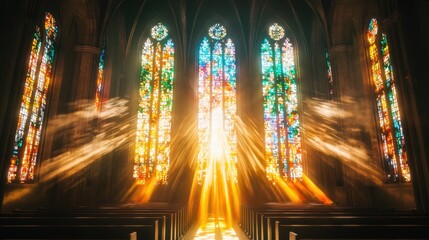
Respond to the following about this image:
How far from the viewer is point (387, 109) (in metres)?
10.6

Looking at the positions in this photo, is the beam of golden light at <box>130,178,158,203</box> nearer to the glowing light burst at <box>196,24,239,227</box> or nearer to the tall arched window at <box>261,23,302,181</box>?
the glowing light burst at <box>196,24,239,227</box>

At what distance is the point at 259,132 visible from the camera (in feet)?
47.1

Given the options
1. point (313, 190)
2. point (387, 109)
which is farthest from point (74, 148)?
point (387, 109)

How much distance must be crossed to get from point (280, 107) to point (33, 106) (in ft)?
33.9

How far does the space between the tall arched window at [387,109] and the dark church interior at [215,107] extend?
5cm

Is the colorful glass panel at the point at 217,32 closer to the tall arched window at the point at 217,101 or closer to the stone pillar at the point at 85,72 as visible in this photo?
the tall arched window at the point at 217,101

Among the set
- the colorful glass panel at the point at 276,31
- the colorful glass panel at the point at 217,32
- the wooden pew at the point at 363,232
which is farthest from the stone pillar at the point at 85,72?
the wooden pew at the point at 363,232

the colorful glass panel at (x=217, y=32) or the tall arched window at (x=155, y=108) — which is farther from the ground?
the colorful glass panel at (x=217, y=32)

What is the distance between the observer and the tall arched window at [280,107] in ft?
47.1

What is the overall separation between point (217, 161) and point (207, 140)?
110cm

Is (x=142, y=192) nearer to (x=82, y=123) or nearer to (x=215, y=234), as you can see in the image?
(x=82, y=123)

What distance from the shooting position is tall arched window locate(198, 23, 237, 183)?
1465cm

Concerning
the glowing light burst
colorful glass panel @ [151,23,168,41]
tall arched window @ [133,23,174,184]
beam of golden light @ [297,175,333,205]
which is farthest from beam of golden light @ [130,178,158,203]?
colorful glass panel @ [151,23,168,41]

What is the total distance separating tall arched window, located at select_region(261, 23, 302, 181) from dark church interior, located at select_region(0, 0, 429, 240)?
Answer: 0.17 feet
